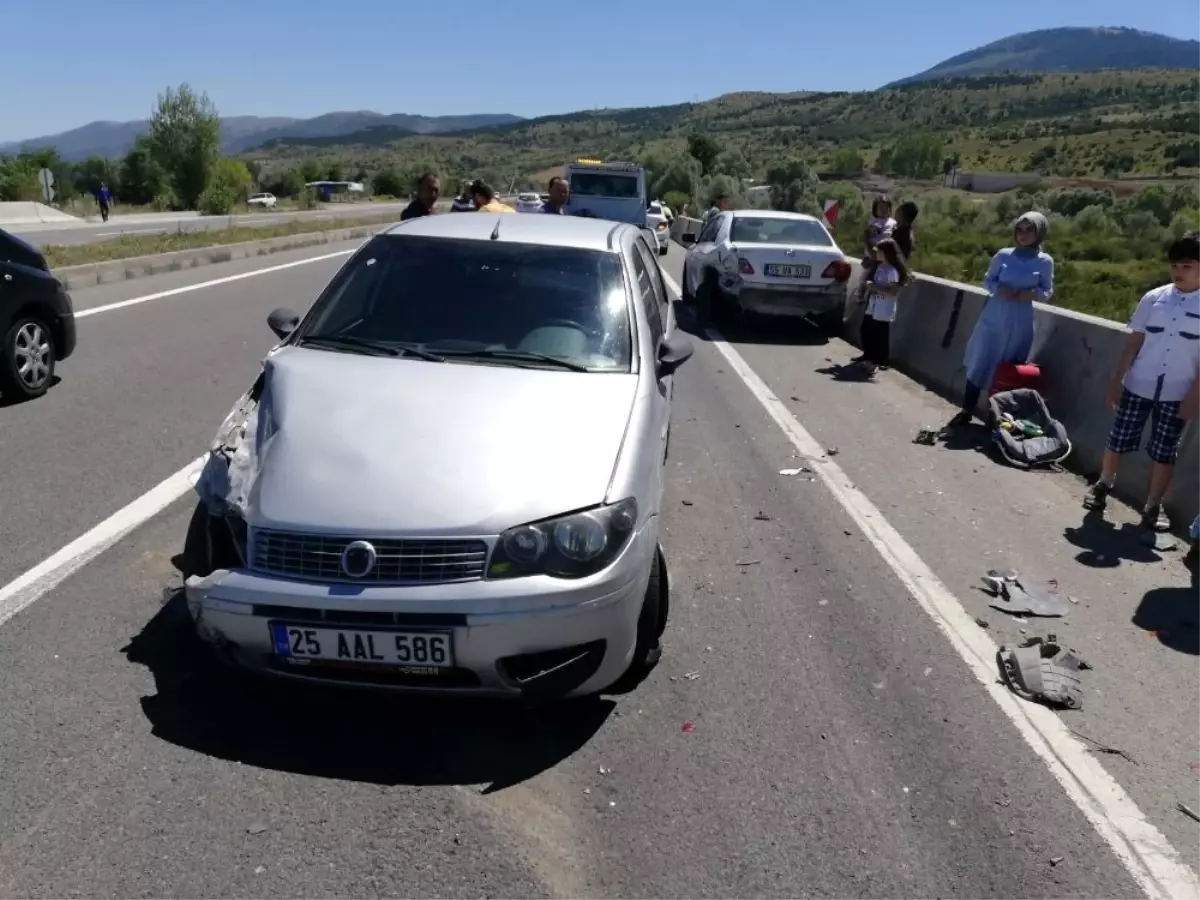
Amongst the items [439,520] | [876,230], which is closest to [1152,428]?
[439,520]

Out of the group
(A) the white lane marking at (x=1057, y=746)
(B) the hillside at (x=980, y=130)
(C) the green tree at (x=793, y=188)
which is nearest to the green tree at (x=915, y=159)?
(B) the hillside at (x=980, y=130)

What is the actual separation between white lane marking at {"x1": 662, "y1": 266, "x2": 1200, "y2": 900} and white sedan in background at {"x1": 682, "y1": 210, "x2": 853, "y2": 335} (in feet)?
24.2

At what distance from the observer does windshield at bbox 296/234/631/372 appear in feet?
15.5

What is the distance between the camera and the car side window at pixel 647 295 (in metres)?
5.28

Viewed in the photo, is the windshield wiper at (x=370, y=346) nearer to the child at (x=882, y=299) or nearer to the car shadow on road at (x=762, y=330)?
the child at (x=882, y=299)

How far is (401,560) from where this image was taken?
11.1 feet

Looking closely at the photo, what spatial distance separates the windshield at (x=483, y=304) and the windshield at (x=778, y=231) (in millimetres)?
9488

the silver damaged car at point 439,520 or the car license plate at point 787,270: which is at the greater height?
the silver damaged car at point 439,520

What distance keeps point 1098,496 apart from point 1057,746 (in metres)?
3.40

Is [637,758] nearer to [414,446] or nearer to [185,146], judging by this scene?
[414,446]

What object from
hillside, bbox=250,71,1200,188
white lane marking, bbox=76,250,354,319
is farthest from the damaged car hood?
hillside, bbox=250,71,1200,188

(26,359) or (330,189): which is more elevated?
(26,359)

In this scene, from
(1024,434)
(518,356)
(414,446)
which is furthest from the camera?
(1024,434)

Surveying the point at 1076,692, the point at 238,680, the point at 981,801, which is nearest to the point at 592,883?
the point at 981,801
